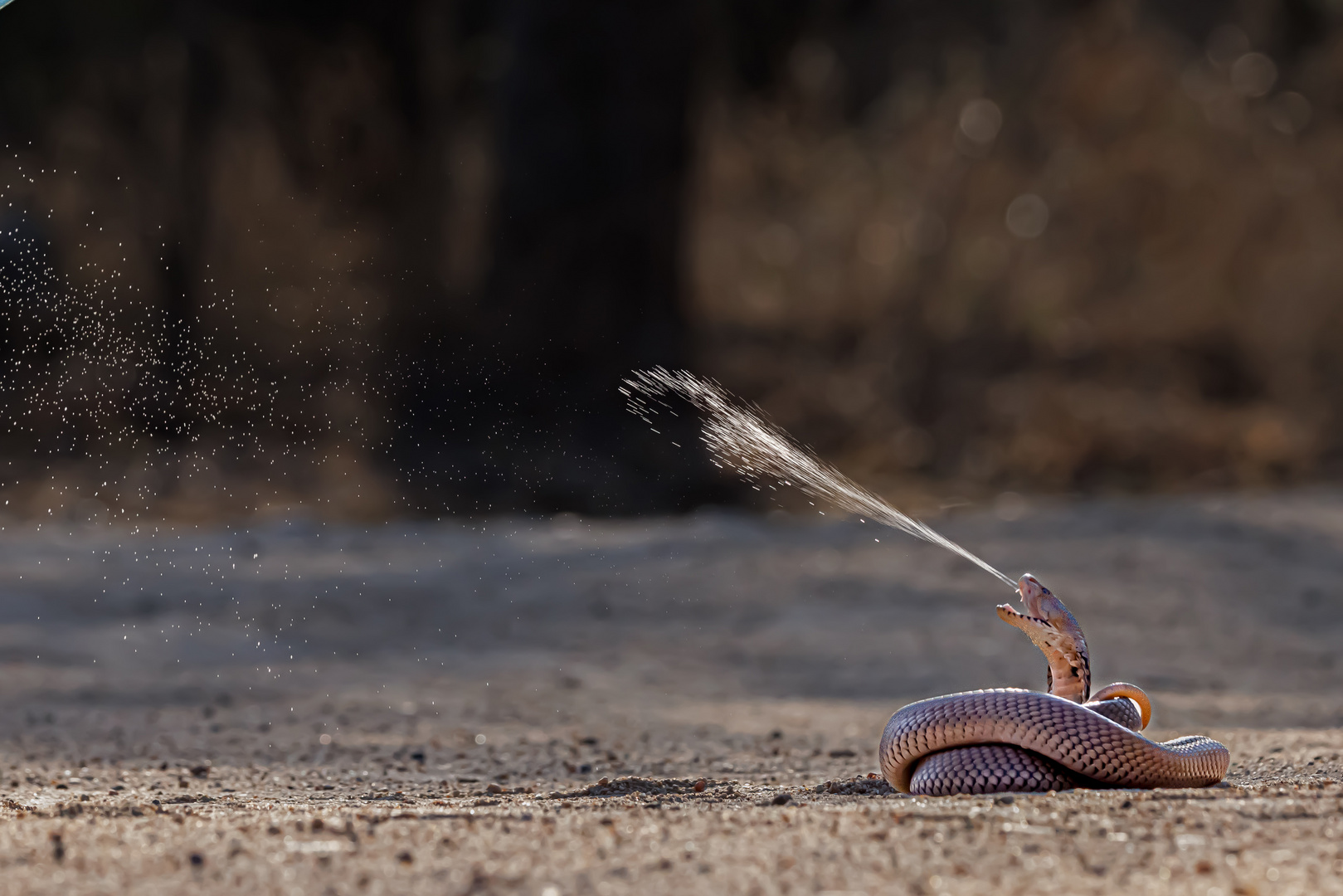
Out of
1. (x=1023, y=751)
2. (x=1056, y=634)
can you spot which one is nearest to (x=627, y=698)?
(x=1056, y=634)

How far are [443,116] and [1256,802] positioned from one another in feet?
65.8

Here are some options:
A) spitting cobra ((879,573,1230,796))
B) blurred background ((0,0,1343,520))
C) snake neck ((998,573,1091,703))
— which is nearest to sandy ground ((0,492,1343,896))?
spitting cobra ((879,573,1230,796))

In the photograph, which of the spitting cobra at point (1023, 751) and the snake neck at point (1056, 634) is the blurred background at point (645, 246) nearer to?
the snake neck at point (1056, 634)

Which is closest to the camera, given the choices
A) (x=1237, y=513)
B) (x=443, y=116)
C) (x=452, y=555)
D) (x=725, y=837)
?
(x=725, y=837)

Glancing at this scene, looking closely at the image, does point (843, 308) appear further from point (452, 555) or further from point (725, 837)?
point (725, 837)

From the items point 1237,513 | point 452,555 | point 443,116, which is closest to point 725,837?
point 452,555

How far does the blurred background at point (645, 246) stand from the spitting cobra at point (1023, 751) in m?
9.67

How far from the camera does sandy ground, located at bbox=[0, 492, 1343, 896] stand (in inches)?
137

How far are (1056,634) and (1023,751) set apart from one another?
563 mm

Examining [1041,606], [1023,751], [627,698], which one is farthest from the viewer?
[627,698]

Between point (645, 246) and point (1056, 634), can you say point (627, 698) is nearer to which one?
point (1056, 634)

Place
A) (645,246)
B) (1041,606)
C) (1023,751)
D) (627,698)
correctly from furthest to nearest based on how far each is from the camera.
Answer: (645,246) < (627,698) < (1041,606) < (1023,751)

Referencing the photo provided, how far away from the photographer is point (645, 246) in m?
17.5

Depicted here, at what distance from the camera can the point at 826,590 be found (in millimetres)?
11109
